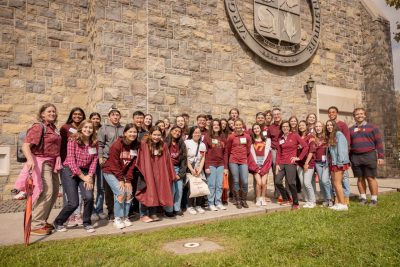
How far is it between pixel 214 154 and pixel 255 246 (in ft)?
7.55

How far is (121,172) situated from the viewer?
4492mm

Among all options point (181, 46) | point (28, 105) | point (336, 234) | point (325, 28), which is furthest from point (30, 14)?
point (325, 28)

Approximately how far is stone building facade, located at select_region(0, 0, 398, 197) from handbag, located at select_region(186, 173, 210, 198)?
2.35m

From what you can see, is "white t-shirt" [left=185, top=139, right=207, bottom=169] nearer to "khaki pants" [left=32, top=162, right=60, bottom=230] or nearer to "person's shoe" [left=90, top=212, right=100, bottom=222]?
"person's shoe" [left=90, top=212, right=100, bottom=222]

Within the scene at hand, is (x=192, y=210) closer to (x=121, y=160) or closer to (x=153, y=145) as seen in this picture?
(x=153, y=145)

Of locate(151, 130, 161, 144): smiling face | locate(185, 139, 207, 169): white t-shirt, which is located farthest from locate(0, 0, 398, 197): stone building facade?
locate(151, 130, 161, 144): smiling face

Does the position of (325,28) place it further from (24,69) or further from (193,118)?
(24,69)

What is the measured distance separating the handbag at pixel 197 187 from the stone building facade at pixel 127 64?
2346 mm

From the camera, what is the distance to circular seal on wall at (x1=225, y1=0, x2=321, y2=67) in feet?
27.7

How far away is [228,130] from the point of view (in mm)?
6121

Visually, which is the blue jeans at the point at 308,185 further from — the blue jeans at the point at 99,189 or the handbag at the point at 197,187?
the blue jeans at the point at 99,189

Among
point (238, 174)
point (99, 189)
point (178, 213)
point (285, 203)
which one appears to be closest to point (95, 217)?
point (99, 189)

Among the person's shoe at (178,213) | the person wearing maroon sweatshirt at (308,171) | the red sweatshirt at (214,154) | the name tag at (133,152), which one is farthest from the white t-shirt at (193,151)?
the person wearing maroon sweatshirt at (308,171)

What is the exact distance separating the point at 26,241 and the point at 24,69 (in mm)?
4549
